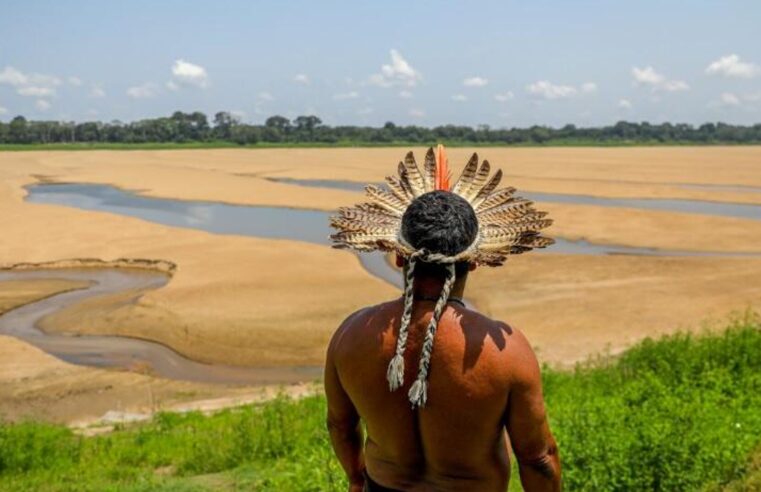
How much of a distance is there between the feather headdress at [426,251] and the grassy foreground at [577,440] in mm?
2798

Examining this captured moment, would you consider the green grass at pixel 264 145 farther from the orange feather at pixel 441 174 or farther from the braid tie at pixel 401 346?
the braid tie at pixel 401 346

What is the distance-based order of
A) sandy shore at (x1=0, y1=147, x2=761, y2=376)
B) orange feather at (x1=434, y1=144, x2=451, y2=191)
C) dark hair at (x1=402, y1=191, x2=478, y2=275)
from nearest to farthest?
dark hair at (x1=402, y1=191, x2=478, y2=275), orange feather at (x1=434, y1=144, x2=451, y2=191), sandy shore at (x1=0, y1=147, x2=761, y2=376)

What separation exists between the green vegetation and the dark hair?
9304cm

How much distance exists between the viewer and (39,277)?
1945 centimetres

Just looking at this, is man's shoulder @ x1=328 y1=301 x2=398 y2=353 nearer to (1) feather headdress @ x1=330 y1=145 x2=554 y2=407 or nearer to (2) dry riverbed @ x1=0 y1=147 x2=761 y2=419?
(1) feather headdress @ x1=330 y1=145 x2=554 y2=407

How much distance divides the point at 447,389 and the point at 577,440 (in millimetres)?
3299

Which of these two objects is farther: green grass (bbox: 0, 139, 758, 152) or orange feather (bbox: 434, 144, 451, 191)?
green grass (bbox: 0, 139, 758, 152)

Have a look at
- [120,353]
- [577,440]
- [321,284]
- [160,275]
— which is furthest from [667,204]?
[577,440]

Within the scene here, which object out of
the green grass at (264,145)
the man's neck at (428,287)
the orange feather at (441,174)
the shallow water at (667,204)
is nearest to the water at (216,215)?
the shallow water at (667,204)

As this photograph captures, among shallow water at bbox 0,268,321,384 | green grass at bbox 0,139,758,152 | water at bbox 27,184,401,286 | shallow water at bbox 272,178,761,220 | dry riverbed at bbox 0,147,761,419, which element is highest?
green grass at bbox 0,139,758,152

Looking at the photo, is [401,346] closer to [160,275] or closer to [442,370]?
[442,370]

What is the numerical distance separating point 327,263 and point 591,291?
21.8ft

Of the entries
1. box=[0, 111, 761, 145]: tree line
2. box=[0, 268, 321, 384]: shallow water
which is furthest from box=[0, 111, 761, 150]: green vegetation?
box=[0, 268, 321, 384]: shallow water

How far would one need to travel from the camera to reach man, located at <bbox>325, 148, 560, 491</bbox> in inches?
83.9
